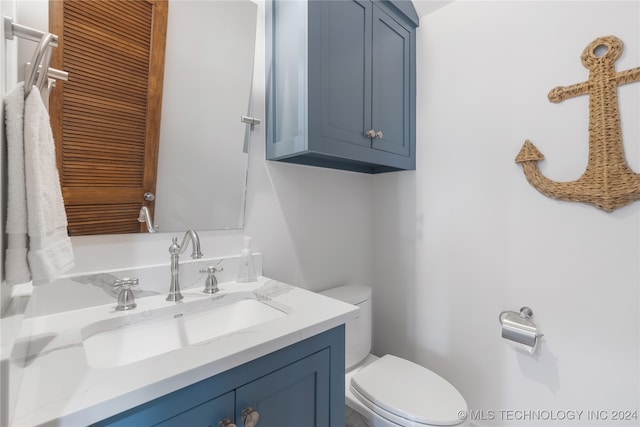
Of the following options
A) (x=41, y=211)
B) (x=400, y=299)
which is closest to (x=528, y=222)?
(x=400, y=299)

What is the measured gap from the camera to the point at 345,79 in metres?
1.19

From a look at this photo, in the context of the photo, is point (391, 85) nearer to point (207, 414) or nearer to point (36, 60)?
point (36, 60)

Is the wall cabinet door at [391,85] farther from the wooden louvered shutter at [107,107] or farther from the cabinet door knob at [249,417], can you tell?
the cabinet door knob at [249,417]

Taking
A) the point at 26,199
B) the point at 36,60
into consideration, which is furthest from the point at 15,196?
the point at 36,60

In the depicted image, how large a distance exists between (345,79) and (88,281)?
112 cm

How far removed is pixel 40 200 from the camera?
0.53m

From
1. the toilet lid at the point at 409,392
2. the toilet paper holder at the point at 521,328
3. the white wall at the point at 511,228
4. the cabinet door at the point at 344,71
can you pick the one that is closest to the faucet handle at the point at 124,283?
the cabinet door at the point at 344,71

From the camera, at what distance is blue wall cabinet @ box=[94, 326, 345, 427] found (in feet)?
1.83

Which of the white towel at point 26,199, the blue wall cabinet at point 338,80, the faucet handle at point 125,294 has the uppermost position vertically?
the blue wall cabinet at point 338,80

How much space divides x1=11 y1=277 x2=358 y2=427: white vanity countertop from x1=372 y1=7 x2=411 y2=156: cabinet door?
89 centimetres

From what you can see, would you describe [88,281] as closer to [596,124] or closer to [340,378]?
[340,378]

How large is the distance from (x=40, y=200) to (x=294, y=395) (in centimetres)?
69

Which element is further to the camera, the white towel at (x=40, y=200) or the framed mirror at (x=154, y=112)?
the framed mirror at (x=154, y=112)

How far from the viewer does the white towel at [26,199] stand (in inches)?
20.0
